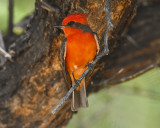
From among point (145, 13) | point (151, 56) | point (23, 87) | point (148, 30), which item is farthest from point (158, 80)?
point (23, 87)

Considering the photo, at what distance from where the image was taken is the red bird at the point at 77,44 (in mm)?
3055

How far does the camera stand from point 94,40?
3.08m

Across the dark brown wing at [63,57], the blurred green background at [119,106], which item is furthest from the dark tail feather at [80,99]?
the blurred green background at [119,106]

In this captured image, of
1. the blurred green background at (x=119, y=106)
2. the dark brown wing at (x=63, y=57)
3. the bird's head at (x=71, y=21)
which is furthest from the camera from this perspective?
the blurred green background at (x=119, y=106)

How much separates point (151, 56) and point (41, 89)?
242 cm

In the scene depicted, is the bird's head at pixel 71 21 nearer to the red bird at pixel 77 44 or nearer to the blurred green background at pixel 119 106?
the red bird at pixel 77 44

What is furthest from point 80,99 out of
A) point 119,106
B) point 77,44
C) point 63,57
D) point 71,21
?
point 119,106

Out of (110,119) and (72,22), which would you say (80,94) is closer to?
(72,22)

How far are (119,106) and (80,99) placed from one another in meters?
2.88

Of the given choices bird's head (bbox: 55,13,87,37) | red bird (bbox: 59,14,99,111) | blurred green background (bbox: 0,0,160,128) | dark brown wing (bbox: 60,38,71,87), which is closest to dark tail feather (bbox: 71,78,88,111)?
red bird (bbox: 59,14,99,111)

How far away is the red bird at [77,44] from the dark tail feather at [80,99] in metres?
0.02

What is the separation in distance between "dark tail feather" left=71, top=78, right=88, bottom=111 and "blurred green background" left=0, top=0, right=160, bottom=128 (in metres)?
1.71

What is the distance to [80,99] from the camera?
349cm

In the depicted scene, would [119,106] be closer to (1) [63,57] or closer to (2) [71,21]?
(1) [63,57]
